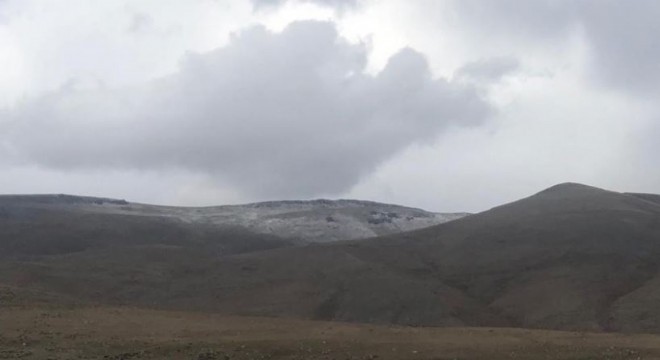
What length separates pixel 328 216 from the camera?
369 feet

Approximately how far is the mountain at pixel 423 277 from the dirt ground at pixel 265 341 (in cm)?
1080

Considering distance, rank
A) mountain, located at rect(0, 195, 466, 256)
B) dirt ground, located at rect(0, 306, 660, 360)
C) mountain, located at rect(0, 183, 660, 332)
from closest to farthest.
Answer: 1. dirt ground, located at rect(0, 306, 660, 360)
2. mountain, located at rect(0, 183, 660, 332)
3. mountain, located at rect(0, 195, 466, 256)

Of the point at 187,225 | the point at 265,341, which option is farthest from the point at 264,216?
the point at 265,341

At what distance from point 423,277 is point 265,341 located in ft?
115

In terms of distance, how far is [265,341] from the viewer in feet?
98.2

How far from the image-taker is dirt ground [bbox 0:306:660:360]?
2828 cm

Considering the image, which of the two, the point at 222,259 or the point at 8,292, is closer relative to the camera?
the point at 8,292

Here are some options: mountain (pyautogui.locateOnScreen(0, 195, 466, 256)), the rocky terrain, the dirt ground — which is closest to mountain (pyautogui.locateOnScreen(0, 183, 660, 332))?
the dirt ground

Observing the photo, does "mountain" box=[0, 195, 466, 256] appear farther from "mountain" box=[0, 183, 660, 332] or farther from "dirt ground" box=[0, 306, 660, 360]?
"dirt ground" box=[0, 306, 660, 360]

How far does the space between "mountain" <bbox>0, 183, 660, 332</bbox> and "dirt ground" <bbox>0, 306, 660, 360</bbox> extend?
10.8m

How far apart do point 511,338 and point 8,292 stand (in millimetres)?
24670

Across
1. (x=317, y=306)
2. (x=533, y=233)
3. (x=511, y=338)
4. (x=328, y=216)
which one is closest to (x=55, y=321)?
(x=511, y=338)

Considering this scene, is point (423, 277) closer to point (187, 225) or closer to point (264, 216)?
point (187, 225)

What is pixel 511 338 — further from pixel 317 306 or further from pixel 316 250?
pixel 316 250
